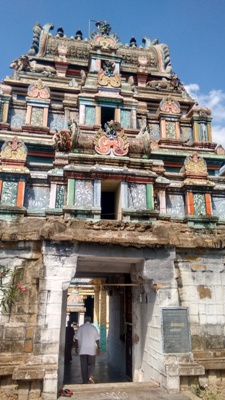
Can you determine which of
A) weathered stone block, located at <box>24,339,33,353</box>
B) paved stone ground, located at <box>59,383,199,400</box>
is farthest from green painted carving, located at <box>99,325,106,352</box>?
weathered stone block, located at <box>24,339,33,353</box>

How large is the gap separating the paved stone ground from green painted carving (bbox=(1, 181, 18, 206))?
21.6 feet

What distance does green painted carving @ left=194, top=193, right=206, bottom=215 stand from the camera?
42.3 ft

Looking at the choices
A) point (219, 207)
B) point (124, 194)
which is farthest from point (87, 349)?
point (219, 207)

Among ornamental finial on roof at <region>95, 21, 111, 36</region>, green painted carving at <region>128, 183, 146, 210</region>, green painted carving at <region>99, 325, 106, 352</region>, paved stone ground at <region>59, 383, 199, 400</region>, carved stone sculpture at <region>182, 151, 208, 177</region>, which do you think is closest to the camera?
paved stone ground at <region>59, 383, 199, 400</region>

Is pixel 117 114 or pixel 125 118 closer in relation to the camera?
pixel 117 114

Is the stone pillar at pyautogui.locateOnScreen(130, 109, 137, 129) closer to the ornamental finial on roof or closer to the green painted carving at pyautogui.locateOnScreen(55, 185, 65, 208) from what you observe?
the green painted carving at pyautogui.locateOnScreen(55, 185, 65, 208)

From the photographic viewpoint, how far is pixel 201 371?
7855 mm

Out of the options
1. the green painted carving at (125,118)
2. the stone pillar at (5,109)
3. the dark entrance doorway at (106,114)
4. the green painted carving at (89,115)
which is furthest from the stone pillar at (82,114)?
the stone pillar at (5,109)

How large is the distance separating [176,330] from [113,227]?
310 centimetres

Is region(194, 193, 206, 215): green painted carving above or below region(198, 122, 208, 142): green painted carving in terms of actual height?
below

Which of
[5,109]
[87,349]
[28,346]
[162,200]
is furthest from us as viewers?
[5,109]

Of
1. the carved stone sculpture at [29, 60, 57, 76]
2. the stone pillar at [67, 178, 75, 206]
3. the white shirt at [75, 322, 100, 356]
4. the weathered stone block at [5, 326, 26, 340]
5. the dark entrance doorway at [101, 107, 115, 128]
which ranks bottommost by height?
the white shirt at [75, 322, 100, 356]

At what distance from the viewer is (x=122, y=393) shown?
25.8ft

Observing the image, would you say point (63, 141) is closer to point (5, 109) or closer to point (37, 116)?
point (37, 116)
